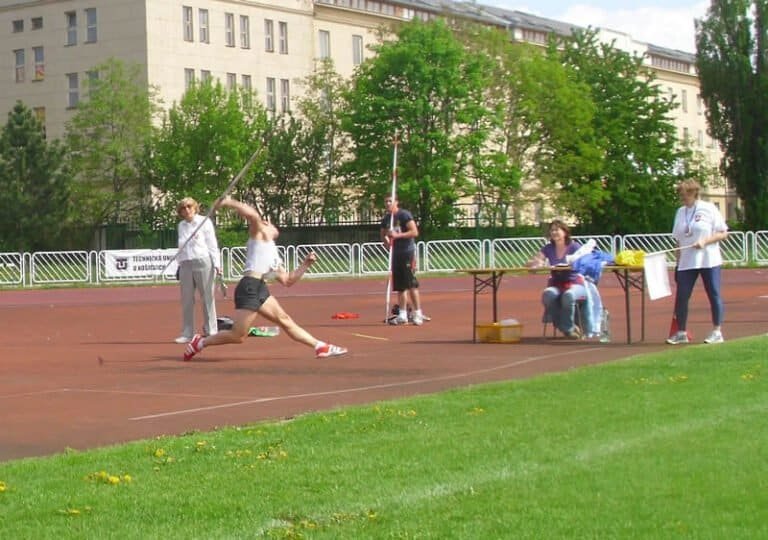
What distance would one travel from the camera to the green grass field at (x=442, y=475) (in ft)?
22.8

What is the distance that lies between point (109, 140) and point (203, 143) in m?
5.46

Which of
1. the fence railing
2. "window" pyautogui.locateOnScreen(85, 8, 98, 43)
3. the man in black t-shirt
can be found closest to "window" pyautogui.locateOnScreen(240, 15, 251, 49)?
"window" pyautogui.locateOnScreen(85, 8, 98, 43)

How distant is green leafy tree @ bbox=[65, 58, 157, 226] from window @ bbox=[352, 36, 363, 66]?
62.1ft

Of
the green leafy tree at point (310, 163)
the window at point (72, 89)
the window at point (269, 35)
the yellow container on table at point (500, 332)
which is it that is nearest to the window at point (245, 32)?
the window at point (269, 35)

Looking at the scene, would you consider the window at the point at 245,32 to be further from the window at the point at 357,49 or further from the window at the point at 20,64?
the window at the point at 20,64

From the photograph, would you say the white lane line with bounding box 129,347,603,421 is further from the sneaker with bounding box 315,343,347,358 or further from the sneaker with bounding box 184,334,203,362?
the sneaker with bounding box 184,334,203,362

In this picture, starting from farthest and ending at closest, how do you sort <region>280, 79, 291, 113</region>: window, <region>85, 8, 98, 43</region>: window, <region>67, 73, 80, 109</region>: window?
<region>280, 79, 291, 113</region>: window, <region>67, 73, 80, 109</region>: window, <region>85, 8, 98, 43</region>: window

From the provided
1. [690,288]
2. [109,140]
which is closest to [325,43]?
[109,140]

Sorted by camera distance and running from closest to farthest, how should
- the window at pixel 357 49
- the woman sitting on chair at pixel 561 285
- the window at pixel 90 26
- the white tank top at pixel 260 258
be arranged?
1. the white tank top at pixel 260 258
2. the woman sitting on chair at pixel 561 285
3. the window at pixel 90 26
4. the window at pixel 357 49

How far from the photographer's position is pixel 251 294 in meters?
15.8

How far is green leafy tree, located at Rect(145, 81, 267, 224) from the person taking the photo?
6894cm

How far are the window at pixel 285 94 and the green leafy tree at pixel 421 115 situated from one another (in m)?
16.7

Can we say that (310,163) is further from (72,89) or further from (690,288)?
(690,288)

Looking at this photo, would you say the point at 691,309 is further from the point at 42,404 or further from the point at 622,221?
the point at 622,221
